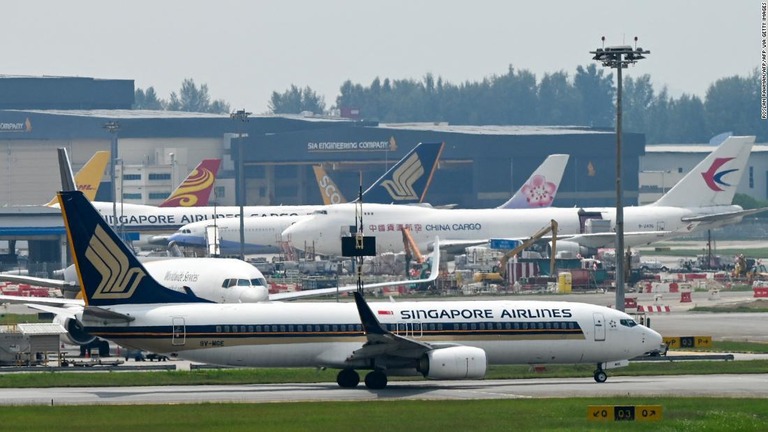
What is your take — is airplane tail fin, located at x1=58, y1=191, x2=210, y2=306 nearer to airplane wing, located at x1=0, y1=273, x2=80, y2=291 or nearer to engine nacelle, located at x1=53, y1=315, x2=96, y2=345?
airplane wing, located at x1=0, y1=273, x2=80, y2=291

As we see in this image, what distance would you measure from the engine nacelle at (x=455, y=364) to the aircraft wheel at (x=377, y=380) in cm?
155

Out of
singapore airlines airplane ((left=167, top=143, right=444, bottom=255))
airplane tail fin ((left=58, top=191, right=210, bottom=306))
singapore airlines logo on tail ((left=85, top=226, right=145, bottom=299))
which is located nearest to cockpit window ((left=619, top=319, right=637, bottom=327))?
airplane tail fin ((left=58, top=191, right=210, bottom=306))

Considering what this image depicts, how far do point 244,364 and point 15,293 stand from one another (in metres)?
57.1

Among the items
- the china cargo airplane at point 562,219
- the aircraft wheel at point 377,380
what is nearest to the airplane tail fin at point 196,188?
the china cargo airplane at point 562,219

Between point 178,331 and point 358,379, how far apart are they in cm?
635

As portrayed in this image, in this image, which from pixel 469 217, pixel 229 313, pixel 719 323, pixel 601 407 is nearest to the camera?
pixel 601 407

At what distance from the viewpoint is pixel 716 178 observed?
4806 inches

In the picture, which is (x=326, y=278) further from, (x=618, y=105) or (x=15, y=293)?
(x=618, y=105)

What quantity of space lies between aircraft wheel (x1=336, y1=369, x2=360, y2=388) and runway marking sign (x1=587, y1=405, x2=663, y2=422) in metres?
12.3

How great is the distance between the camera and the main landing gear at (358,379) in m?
51.7

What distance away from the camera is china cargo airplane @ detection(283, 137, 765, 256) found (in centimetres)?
12038

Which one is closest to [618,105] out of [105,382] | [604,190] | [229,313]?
[229,313]

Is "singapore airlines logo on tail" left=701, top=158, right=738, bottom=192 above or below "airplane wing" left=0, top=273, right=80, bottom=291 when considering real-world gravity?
above

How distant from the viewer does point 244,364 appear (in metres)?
52.2
